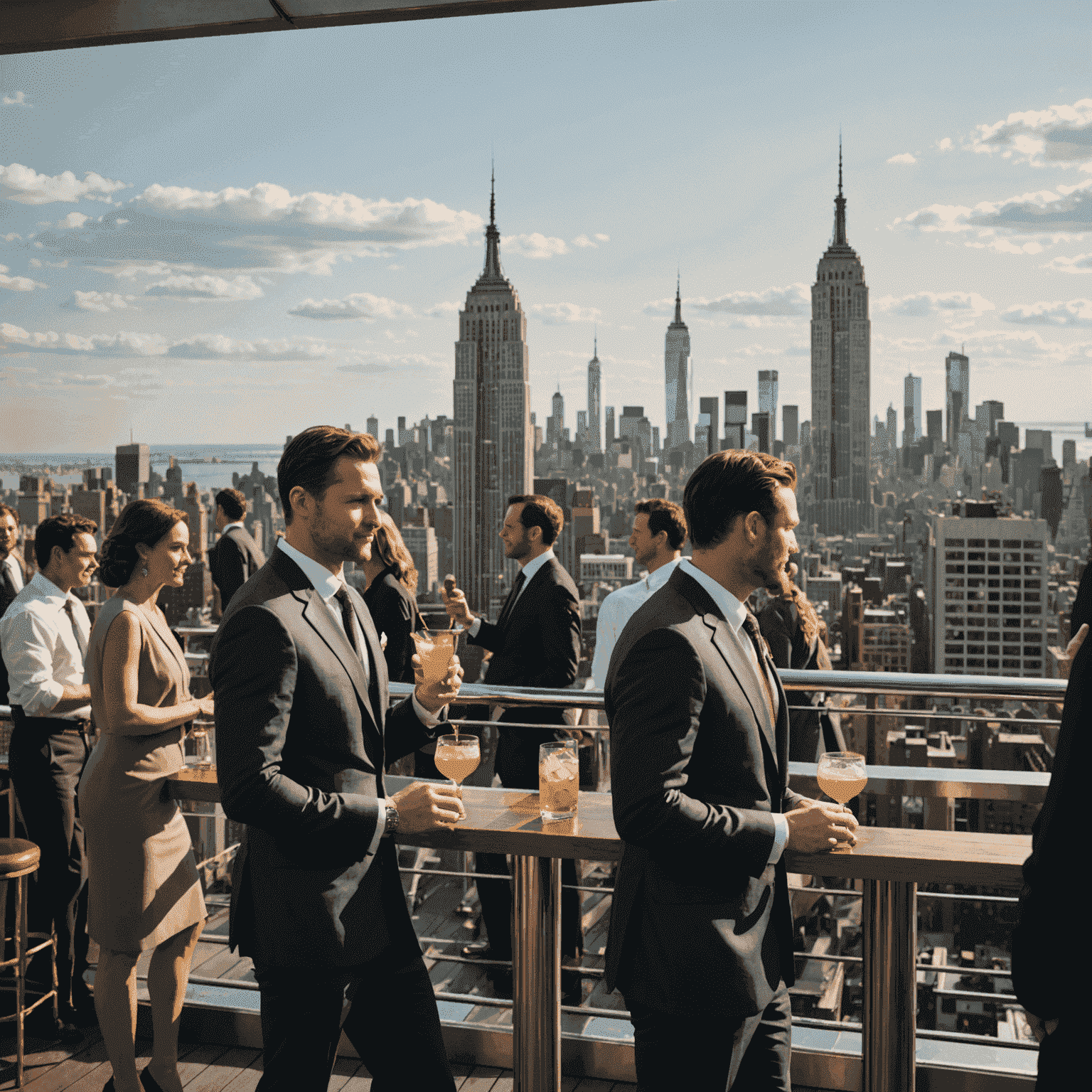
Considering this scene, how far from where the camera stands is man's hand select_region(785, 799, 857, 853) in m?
1.43

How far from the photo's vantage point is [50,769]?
268 centimetres

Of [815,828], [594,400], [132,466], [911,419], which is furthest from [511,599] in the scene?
[911,419]

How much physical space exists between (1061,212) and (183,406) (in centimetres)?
2052

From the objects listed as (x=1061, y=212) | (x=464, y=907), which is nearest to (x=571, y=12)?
(x=464, y=907)

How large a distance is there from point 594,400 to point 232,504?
2077cm

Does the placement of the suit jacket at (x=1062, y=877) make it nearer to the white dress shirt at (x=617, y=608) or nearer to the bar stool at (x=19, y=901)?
the bar stool at (x=19, y=901)

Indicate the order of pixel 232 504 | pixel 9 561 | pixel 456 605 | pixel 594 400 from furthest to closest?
pixel 594 400 < pixel 232 504 < pixel 9 561 < pixel 456 605

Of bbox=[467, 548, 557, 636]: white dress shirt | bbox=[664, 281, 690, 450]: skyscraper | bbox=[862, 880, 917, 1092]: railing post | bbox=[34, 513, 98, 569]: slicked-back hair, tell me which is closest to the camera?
bbox=[862, 880, 917, 1092]: railing post

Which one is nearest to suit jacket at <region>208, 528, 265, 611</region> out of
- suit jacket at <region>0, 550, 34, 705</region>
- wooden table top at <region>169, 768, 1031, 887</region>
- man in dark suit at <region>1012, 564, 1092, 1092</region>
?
suit jacket at <region>0, 550, 34, 705</region>

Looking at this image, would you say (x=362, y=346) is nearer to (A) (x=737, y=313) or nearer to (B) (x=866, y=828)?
(A) (x=737, y=313)

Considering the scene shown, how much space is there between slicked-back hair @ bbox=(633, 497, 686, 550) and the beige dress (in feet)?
6.35

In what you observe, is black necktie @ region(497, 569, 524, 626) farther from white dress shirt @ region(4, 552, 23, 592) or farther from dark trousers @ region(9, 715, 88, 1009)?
white dress shirt @ region(4, 552, 23, 592)

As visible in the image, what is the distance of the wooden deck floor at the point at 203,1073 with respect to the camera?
2.37 metres

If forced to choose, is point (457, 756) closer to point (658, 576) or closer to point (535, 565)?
point (535, 565)
